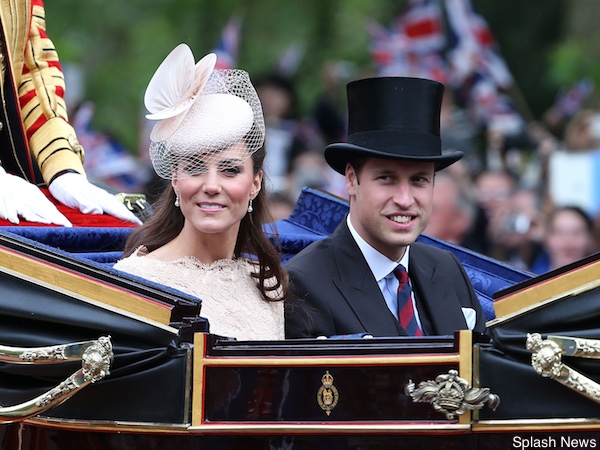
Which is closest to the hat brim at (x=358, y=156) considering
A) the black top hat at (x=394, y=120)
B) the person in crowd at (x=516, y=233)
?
the black top hat at (x=394, y=120)

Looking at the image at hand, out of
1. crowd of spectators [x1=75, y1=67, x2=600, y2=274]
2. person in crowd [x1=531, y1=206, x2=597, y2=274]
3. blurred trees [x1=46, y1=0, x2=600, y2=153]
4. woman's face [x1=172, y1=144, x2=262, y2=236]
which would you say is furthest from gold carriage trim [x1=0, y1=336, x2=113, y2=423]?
blurred trees [x1=46, y1=0, x2=600, y2=153]

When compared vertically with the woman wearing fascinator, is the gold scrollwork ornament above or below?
below

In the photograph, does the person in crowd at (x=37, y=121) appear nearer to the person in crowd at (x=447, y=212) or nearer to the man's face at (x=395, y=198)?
the man's face at (x=395, y=198)

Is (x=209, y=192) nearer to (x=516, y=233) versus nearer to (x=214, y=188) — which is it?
(x=214, y=188)

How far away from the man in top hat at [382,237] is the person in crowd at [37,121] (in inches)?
32.5

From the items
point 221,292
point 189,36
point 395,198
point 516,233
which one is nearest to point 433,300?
point 395,198

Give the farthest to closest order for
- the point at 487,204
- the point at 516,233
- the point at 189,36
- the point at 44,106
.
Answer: the point at 189,36
the point at 487,204
the point at 516,233
the point at 44,106

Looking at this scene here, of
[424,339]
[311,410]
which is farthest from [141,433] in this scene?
[424,339]

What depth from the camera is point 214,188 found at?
3586mm

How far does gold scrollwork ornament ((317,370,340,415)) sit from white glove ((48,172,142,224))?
1.51 metres

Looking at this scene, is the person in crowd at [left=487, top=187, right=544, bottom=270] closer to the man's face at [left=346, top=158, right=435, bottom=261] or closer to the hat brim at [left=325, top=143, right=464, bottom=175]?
the hat brim at [left=325, top=143, right=464, bottom=175]

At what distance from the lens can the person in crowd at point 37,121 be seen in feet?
14.3

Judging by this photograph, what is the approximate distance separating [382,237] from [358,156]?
0.25 metres

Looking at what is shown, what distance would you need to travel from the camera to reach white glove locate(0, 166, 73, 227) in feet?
13.0
